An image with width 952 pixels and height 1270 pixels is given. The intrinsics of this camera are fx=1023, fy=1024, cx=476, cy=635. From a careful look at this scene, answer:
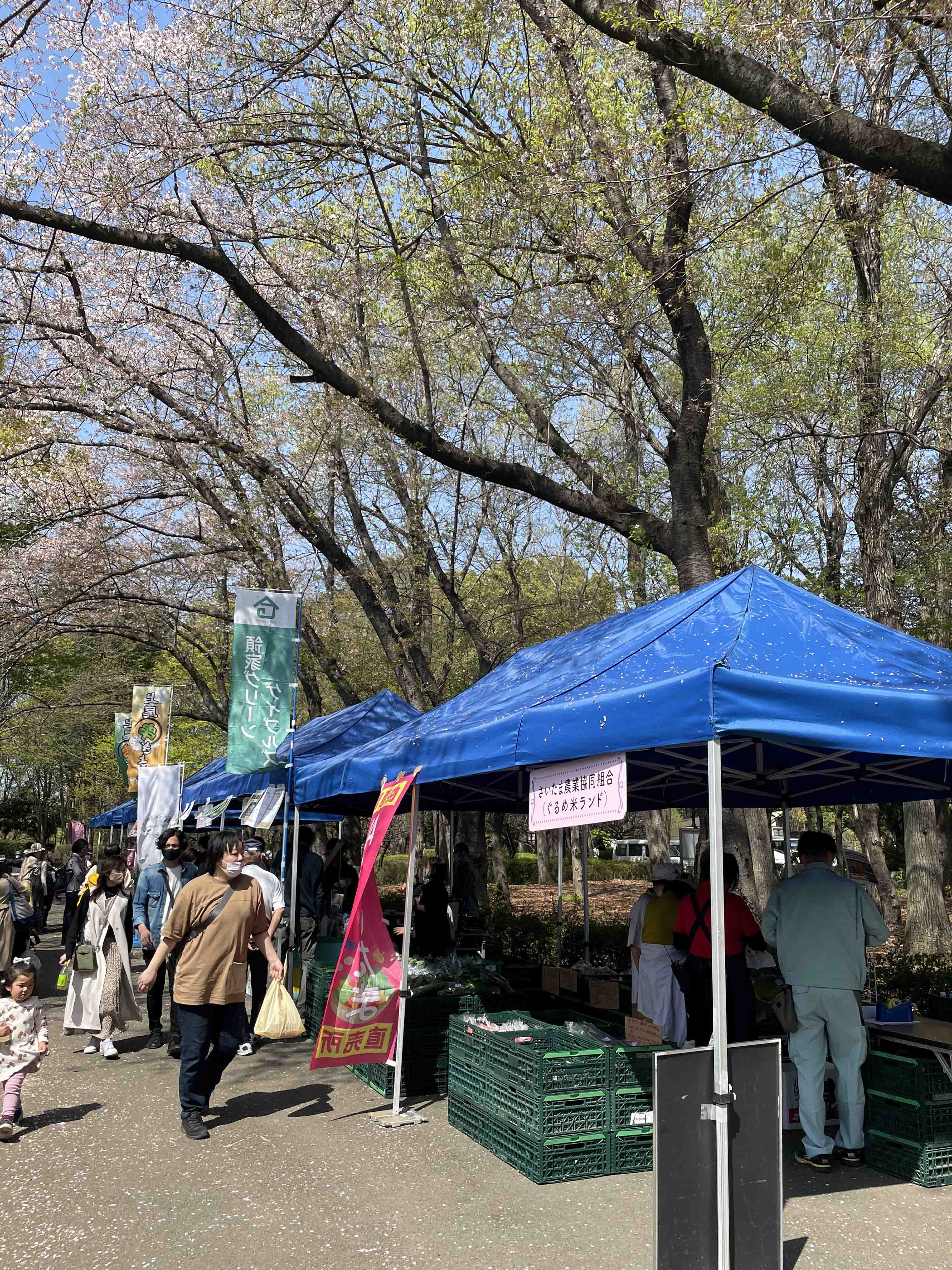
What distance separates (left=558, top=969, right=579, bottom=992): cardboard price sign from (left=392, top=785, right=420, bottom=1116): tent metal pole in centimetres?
→ 206

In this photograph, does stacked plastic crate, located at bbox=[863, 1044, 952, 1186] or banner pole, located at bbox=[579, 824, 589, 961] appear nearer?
stacked plastic crate, located at bbox=[863, 1044, 952, 1186]

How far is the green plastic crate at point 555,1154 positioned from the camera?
219 inches

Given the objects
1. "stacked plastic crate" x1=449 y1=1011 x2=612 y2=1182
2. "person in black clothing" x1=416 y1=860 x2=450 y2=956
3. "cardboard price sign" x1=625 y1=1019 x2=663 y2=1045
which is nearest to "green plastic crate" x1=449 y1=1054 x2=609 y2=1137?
"stacked plastic crate" x1=449 y1=1011 x2=612 y2=1182

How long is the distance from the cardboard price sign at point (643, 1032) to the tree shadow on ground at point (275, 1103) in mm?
2271

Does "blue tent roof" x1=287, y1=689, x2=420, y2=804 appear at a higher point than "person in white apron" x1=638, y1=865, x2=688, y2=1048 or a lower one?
higher

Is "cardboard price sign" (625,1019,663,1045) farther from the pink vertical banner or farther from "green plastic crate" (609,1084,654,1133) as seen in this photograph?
the pink vertical banner

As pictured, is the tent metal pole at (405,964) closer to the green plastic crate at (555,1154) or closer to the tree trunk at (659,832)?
the green plastic crate at (555,1154)

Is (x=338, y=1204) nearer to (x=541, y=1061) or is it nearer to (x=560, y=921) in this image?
(x=541, y=1061)

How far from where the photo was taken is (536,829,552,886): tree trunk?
110ft

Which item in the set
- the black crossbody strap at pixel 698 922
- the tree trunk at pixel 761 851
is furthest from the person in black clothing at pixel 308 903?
the tree trunk at pixel 761 851

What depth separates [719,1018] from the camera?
442 cm

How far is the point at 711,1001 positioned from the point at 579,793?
208 centimetres

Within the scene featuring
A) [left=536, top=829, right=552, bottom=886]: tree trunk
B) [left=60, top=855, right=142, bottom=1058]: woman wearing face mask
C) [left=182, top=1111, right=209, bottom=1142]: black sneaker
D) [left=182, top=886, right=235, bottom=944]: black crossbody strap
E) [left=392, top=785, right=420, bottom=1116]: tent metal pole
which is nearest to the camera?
[left=182, top=1111, right=209, bottom=1142]: black sneaker

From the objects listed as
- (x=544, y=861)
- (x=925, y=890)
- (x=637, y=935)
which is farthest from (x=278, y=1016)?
(x=544, y=861)
